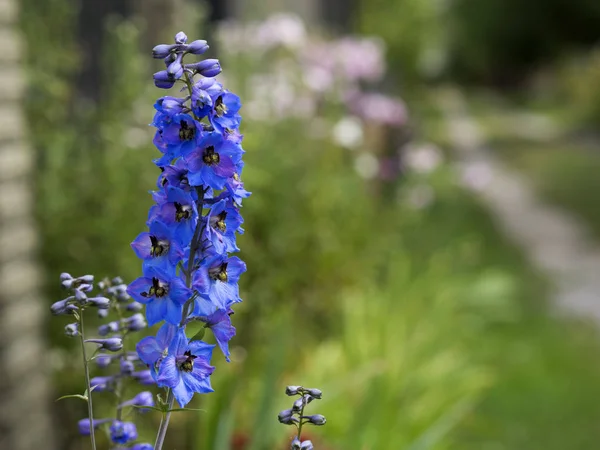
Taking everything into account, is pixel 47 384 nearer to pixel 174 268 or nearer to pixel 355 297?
pixel 355 297

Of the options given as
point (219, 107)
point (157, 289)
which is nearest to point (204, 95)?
point (219, 107)

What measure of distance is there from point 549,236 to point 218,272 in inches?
407

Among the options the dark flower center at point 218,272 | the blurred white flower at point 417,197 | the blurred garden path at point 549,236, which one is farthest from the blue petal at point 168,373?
the blurred garden path at point 549,236

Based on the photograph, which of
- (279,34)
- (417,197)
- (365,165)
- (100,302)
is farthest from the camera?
(417,197)

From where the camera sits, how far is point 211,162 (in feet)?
3.61

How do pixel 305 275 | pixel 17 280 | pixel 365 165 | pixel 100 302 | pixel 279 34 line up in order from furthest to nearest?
pixel 365 165
pixel 279 34
pixel 305 275
pixel 17 280
pixel 100 302

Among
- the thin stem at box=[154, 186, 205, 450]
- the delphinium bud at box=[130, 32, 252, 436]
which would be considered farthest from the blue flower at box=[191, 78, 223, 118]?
the thin stem at box=[154, 186, 205, 450]

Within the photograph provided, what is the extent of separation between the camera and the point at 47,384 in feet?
11.7

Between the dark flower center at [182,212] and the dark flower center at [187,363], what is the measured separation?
18 cm

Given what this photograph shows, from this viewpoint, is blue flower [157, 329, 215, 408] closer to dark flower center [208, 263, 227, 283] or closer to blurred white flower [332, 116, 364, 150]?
dark flower center [208, 263, 227, 283]

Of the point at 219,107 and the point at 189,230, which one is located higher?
the point at 219,107

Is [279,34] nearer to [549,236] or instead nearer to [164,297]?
[164,297]

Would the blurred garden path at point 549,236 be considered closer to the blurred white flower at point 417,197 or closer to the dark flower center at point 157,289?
the blurred white flower at point 417,197

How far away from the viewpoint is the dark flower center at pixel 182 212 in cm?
111
